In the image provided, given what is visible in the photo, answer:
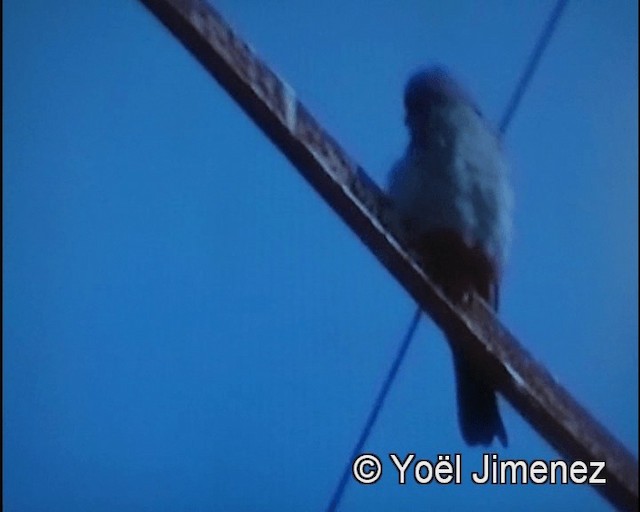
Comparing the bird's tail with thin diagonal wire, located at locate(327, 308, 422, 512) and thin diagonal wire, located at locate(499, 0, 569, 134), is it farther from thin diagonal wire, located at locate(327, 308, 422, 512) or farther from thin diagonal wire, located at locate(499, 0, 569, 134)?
thin diagonal wire, located at locate(499, 0, 569, 134)

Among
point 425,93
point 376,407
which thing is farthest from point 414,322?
point 425,93

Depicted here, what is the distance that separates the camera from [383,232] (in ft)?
3.72

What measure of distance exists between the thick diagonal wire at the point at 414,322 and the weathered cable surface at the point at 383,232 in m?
0.05

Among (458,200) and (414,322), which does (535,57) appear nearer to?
(458,200)

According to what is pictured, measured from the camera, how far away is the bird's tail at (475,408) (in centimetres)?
116

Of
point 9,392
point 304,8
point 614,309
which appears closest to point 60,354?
point 9,392

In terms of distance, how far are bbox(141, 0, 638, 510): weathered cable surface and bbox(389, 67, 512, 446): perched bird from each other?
0.08 feet

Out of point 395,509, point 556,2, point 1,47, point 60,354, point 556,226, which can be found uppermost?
point 556,2

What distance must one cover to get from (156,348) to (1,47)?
0.37 metres

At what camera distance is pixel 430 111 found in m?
1.18

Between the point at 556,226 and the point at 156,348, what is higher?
the point at 556,226

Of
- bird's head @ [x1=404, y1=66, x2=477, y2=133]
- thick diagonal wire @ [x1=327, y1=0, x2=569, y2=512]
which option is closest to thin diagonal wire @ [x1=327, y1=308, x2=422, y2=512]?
thick diagonal wire @ [x1=327, y1=0, x2=569, y2=512]

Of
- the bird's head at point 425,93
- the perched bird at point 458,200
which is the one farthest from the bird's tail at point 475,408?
the bird's head at point 425,93

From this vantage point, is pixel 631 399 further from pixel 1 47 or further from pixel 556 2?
pixel 1 47
